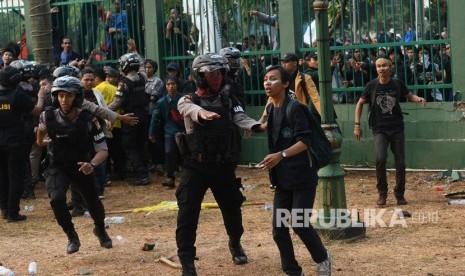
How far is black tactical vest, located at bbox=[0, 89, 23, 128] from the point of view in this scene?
42.1 ft

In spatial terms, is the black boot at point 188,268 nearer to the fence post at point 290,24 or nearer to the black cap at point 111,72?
the fence post at point 290,24

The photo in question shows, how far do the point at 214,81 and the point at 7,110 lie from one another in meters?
4.60

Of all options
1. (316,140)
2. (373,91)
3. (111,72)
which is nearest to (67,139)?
(316,140)

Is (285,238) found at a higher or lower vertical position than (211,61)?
lower

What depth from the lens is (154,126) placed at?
51.4 ft

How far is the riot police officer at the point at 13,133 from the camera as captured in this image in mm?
12836

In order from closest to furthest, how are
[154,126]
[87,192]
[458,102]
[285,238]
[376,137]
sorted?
[285,238] → [87,192] → [376,137] → [458,102] → [154,126]

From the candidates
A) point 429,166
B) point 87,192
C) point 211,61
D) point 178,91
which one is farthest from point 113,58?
point 211,61

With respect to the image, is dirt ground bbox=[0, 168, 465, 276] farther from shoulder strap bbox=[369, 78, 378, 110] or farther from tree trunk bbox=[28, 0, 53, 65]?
tree trunk bbox=[28, 0, 53, 65]

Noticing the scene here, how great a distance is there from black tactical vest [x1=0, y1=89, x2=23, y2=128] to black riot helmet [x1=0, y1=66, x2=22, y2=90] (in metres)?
0.08

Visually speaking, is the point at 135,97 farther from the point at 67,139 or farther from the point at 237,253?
the point at 237,253

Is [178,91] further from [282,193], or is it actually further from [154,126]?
[282,193]

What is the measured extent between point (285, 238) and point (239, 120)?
115 cm

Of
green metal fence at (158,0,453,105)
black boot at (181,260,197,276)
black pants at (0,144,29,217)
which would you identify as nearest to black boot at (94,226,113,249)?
black boot at (181,260,197,276)
